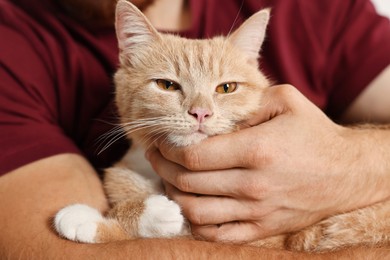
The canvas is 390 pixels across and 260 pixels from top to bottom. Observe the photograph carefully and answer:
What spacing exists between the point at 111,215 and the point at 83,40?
0.74 meters

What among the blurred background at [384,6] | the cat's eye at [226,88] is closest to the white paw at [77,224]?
the cat's eye at [226,88]

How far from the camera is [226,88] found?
4.38 feet

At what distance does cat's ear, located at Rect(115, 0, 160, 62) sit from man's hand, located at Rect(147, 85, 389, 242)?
363 millimetres

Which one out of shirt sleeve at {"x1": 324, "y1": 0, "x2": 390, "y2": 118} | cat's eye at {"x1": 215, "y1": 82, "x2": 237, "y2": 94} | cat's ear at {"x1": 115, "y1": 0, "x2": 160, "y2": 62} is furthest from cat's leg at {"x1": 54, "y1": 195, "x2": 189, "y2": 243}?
shirt sleeve at {"x1": 324, "y1": 0, "x2": 390, "y2": 118}

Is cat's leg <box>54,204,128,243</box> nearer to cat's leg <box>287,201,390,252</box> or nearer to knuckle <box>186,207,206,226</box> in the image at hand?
knuckle <box>186,207,206,226</box>

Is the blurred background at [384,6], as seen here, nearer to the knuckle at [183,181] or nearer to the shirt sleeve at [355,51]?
the shirt sleeve at [355,51]

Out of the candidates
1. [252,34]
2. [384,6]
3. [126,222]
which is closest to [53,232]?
[126,222]

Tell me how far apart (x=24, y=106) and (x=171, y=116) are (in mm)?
530

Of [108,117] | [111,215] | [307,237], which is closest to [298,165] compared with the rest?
[307,237]

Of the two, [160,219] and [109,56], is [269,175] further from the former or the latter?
[109,56]

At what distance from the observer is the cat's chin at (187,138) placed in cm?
120

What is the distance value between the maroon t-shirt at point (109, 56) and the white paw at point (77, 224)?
0.25m

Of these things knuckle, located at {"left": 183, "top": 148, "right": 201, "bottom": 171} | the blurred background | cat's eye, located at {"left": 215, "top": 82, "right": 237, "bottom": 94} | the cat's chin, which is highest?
the blurred background

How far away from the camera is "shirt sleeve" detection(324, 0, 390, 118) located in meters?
1.70
